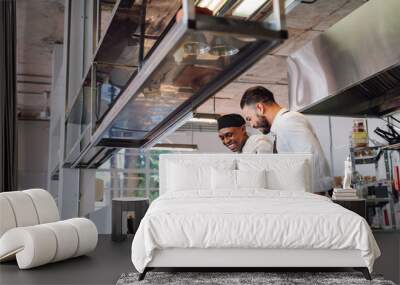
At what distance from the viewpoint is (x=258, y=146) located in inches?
177

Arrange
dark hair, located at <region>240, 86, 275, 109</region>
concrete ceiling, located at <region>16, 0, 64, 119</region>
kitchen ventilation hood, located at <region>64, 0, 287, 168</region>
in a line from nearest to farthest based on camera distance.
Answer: kitchen ventilation hood, located at <region>64, 0, 287, 168</region> → dark hair, located at <region>240, 86, 275, 109</region> → concrete ceiling, located at <region>16, 0, 64, 119</region>

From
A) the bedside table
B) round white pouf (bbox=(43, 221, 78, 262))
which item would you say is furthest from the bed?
the bedside table

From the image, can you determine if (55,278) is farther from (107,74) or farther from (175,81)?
(175,81)

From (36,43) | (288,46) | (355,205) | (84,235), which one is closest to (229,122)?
(355,205)

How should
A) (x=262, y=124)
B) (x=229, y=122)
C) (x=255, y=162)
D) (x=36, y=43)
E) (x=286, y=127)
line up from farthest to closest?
(x=36, y=43) → (x=229, y=122) → (x=262, y=124) → (x=255, y=162) → (x=286, y=127)

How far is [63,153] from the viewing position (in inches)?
170

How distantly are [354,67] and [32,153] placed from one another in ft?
31.4

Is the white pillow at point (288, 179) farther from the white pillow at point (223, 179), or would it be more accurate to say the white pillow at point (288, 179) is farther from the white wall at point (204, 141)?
the white wall at point (204, 141)

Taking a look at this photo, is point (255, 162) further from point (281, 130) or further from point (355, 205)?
point (355, 205)

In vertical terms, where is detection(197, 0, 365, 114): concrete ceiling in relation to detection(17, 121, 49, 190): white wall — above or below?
above

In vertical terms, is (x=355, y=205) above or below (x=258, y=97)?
below

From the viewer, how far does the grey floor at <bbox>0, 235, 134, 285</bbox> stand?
2461mm

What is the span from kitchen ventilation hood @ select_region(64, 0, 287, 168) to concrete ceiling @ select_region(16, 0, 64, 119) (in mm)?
2745

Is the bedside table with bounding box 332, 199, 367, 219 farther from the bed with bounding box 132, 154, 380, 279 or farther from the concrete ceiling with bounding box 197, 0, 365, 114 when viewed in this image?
the concrete ceiling with bounding box 197, 0, 365, 114
